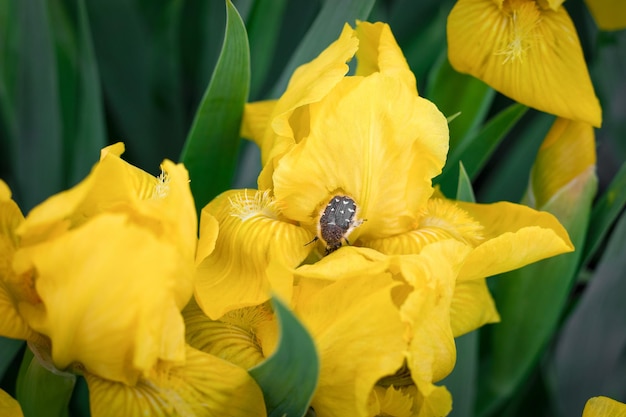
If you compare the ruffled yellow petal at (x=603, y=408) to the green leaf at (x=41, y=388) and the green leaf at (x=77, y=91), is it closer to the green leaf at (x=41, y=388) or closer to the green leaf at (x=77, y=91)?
the green leaf at (x=41, y=388)

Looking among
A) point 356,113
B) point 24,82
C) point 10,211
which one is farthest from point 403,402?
point 24,82

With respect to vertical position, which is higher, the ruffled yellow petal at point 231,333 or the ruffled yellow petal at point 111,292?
the ruffled yellow petal at point 111,292

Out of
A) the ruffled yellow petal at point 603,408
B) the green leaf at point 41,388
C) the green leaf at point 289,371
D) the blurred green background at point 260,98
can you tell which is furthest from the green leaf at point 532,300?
the green leaf at point 41,388

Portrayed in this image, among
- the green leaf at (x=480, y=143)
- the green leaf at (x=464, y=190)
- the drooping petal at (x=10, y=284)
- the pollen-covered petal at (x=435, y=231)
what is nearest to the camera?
the drooping petal at (x=10, y=284)

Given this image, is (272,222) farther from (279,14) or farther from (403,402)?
(279,14)

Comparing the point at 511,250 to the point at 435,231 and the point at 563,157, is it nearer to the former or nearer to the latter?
the point at 435,231

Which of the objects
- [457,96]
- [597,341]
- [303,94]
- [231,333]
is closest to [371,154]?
[303,94]
